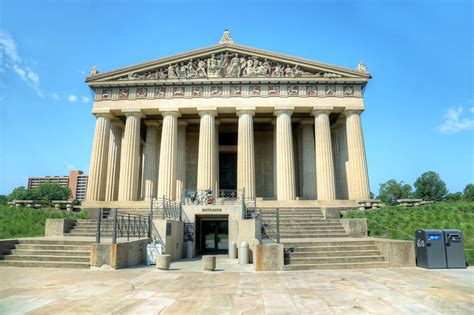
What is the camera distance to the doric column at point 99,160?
85.0 feet

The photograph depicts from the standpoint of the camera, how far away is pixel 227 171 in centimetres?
3303

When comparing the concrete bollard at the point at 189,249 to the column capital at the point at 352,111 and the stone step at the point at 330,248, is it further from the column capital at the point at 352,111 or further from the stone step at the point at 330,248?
the column capital at the point at 352,111

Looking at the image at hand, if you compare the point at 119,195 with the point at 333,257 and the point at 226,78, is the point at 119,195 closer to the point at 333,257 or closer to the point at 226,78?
the point at 226,78

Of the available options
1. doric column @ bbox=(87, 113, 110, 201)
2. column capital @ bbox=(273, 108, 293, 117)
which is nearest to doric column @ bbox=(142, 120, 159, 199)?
doric column @ bbox=(87, 113, 110, 201)

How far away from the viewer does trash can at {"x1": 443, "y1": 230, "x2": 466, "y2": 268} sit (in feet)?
36.6

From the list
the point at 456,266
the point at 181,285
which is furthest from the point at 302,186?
the point at 181,285

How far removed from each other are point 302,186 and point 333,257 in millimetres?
17912

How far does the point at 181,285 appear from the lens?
816 cm

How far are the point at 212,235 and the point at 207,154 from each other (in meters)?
6.81

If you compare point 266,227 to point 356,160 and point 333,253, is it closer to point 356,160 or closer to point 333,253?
A: point 333,253

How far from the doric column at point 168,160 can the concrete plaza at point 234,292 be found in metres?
15.0

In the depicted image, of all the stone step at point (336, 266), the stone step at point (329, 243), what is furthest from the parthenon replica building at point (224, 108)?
the stone step at point (336, 266)

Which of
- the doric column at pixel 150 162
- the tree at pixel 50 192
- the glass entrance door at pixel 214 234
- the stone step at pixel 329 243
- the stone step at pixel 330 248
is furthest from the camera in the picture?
the tree at pixel 50 192

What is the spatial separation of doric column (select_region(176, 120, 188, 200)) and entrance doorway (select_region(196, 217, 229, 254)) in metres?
6.07
